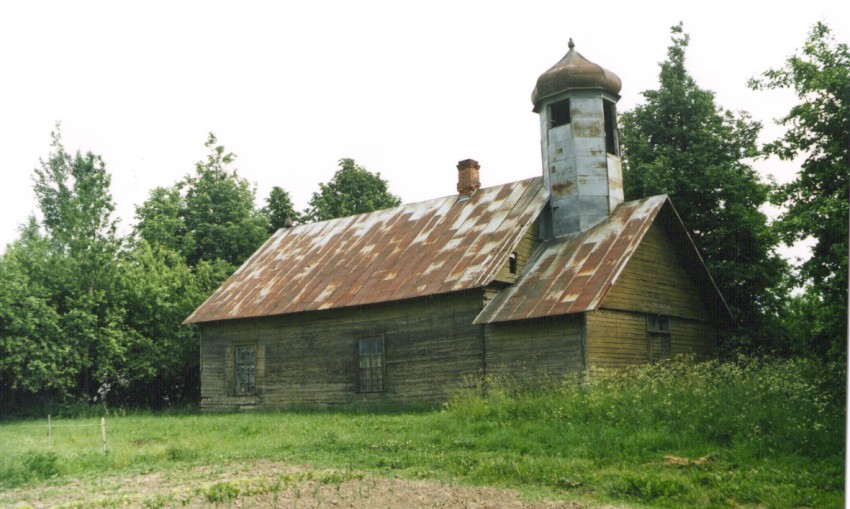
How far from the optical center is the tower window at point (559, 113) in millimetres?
25531

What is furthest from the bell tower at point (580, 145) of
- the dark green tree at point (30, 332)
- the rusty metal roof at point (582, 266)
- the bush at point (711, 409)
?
the dark green tree at point (30, 332)

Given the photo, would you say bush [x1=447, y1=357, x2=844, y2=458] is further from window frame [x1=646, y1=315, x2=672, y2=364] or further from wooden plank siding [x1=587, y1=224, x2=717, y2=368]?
window frame [x1=646, y1=315, x2=672, y2=364]

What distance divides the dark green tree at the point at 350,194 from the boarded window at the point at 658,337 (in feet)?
87.5

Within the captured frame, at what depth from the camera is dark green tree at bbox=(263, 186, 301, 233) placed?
49.4 metres

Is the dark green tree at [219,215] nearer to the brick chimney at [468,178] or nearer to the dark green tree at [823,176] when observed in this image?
the brick chimney at [468,178]

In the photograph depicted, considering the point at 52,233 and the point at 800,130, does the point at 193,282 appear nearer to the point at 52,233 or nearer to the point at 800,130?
the point at 52,233

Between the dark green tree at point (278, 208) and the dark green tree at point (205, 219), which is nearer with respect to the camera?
the dark green tree at point (205, 219)

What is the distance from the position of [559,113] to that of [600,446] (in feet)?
48.7

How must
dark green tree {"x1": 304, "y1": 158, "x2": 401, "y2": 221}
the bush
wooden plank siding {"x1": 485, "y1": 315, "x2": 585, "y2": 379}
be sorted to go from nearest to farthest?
the bush
wooden plank siding {"x1": 485, "y1": 315, "x2": 585, "y2": 379}
dark green tree {"x1": 304, "y1": 158, "x2": 401, "y2": 221}

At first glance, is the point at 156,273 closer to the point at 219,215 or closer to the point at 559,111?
the point at 219,215

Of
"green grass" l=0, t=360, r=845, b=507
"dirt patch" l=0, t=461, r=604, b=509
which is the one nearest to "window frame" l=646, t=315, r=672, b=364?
"green grass" l=0, t=360, r=845, b=507

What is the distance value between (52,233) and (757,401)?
2435 centimetres

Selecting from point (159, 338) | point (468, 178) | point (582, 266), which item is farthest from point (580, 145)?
point (159, 338)

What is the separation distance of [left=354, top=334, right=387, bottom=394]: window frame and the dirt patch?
12.0m
